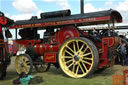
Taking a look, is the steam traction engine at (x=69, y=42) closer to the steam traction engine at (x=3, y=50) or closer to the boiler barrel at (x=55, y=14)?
the boiler barrel at (x=55, y=14)

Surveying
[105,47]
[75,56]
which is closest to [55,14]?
[75,56]

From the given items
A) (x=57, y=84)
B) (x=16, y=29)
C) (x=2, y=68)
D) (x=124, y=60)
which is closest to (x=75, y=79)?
(x=57, y=84)

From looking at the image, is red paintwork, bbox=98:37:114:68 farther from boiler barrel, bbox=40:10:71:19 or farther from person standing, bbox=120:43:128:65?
person standing, bbox=120:43:128:65

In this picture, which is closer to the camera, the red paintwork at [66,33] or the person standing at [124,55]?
the red paintwork at [66,33]

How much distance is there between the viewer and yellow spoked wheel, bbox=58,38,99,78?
249 inches

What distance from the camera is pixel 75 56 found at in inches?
260

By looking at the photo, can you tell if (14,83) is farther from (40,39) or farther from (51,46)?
(40,39)

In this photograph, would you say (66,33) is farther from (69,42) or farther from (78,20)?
(78,20)

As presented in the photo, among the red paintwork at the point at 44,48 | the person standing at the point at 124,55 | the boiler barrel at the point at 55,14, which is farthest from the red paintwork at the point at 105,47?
the person standing at the point at 124,55

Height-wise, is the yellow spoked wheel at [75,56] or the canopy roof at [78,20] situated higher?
the canopy roof at [78,20]

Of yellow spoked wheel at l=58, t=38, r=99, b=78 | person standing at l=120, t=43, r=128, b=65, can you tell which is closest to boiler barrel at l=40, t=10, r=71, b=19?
yellow spoked wheel at l=58, t=38, r=99, b=78

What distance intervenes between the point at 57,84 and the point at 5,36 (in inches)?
111

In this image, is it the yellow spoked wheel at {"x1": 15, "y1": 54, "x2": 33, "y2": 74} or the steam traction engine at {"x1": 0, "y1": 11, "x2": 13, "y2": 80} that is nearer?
the steam traction engine at {"x1": 0, "y1": 11, "x2": 13, "y2": 80}

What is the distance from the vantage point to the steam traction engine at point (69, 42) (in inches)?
253
